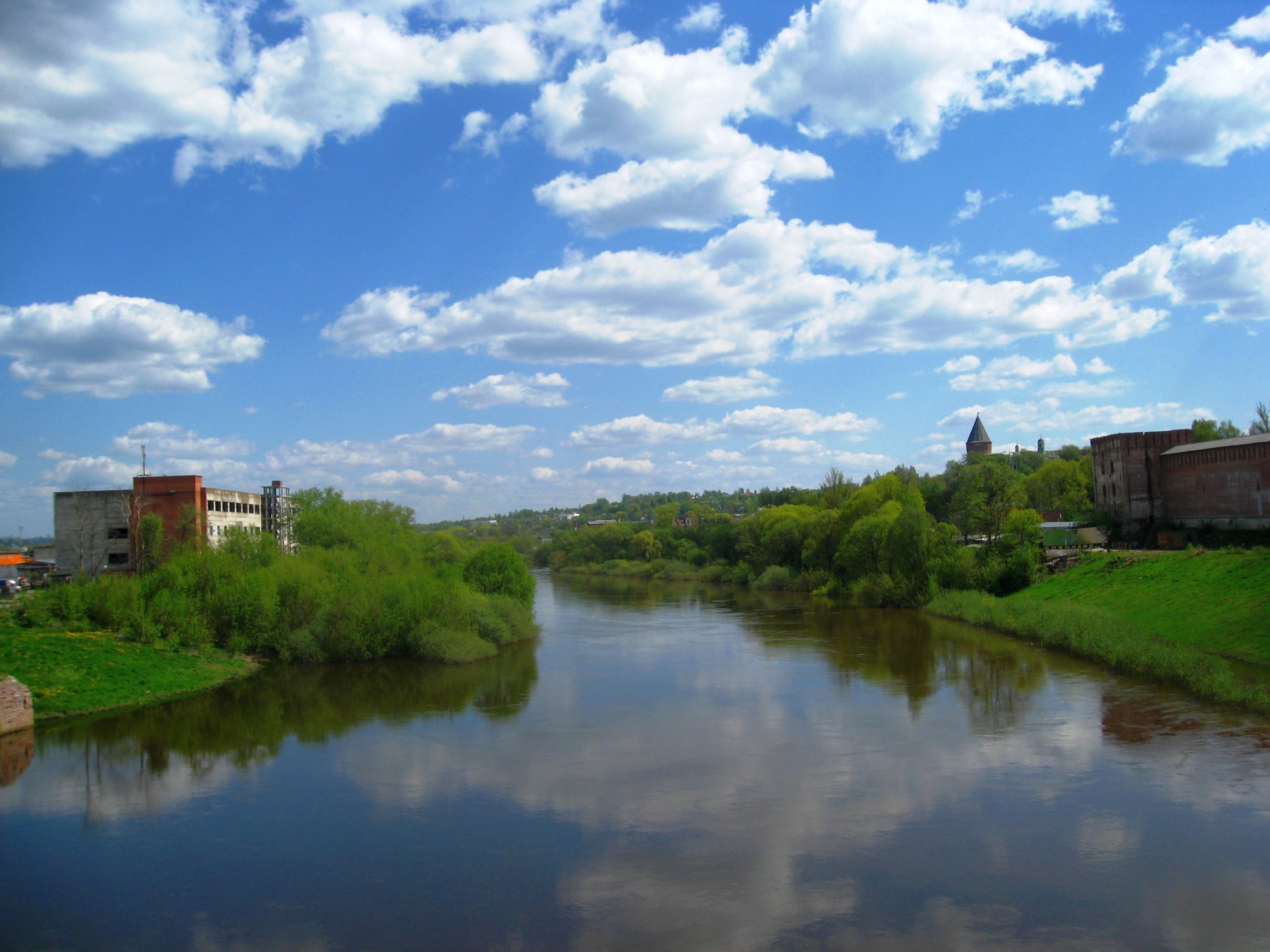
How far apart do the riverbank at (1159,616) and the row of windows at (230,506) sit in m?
46.1

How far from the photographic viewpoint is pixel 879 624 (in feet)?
141

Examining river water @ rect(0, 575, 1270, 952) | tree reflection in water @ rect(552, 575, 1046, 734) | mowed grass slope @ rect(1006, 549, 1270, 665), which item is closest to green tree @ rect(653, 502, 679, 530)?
tree reflection in water @ rect(552, 575, 1046, 734)

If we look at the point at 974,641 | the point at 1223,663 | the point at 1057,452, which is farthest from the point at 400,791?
the point at 1057,452

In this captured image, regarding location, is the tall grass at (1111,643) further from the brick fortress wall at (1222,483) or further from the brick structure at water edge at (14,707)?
the brick structure at water edge at (14,707)

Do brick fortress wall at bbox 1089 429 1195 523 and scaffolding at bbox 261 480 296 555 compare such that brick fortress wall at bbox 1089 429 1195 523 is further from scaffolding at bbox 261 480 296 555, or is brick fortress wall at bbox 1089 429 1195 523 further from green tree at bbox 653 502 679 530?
green tree at bbox 653 502 679 530

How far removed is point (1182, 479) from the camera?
155ft

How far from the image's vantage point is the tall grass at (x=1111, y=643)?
22.2 m

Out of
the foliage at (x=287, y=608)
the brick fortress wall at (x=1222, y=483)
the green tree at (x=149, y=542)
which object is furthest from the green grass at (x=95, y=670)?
the brick fortress wall at (x=1222, y=483)

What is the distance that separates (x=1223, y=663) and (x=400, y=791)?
856 inches

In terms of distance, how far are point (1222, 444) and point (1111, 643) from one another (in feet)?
73.0

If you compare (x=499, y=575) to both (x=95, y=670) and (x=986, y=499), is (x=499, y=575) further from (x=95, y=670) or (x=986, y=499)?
(x=986, y=499)

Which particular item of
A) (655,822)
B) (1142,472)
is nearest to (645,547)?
(1142,472)

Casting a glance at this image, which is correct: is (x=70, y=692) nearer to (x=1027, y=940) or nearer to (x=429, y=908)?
(x=429, y=908)

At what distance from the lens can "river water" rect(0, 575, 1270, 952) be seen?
11602 mm
